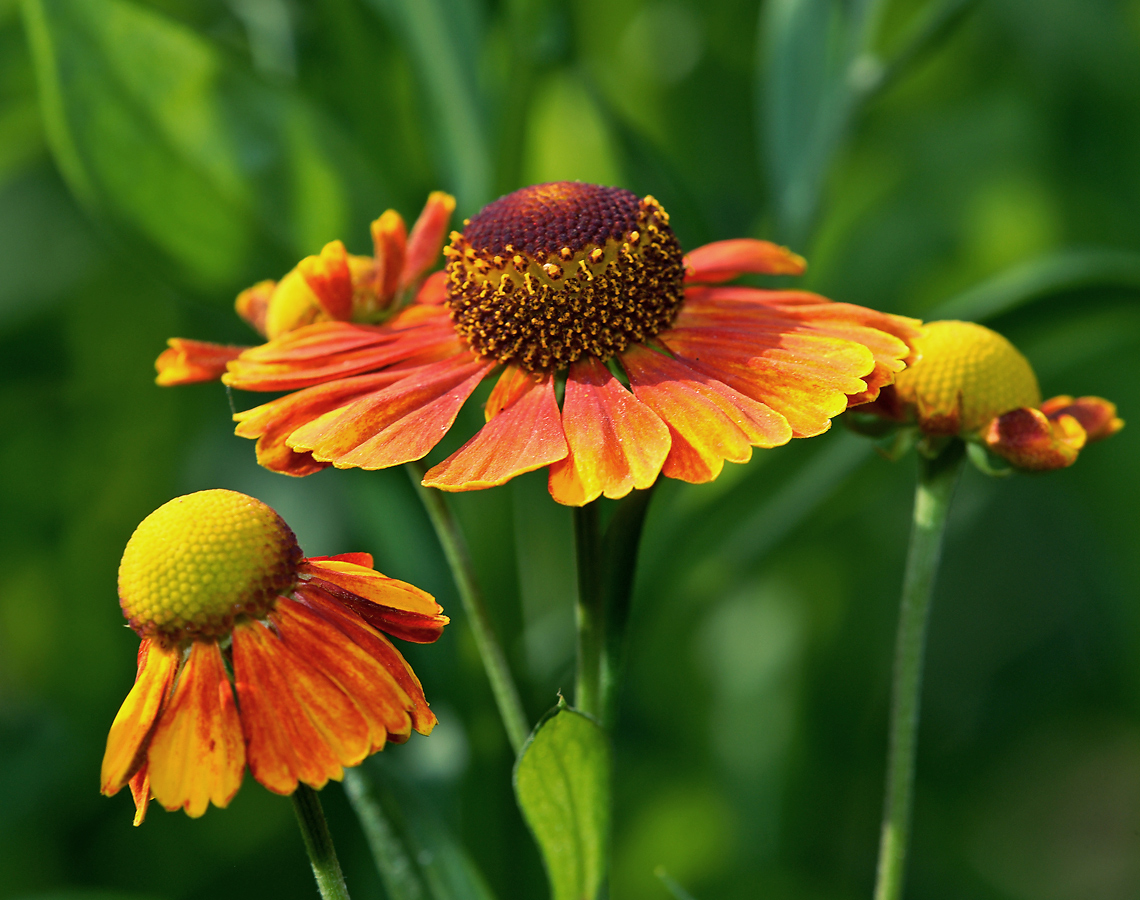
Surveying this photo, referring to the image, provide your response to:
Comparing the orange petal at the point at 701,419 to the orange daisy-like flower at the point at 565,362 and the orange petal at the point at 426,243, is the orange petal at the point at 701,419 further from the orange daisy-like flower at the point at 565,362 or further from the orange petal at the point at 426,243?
the orange petal at the point at 426,243

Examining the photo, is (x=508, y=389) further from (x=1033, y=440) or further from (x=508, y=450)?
(x=1033, y=440)

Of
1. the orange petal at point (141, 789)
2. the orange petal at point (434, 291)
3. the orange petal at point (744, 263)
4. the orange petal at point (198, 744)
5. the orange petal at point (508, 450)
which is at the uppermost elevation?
the orange petal at point (744, 263)

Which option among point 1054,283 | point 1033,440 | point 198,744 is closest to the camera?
point 198,744

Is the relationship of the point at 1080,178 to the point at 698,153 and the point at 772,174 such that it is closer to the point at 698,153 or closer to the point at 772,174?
the point at 698,153

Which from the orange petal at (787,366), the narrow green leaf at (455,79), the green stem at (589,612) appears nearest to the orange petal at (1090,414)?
the orange petal at (787,366)

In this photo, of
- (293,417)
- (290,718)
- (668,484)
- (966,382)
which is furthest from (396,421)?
(668,484)

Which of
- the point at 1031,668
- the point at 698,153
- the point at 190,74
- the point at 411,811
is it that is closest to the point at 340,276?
the point at 411,811

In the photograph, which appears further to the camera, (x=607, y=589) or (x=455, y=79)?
(x=455, y=79)
